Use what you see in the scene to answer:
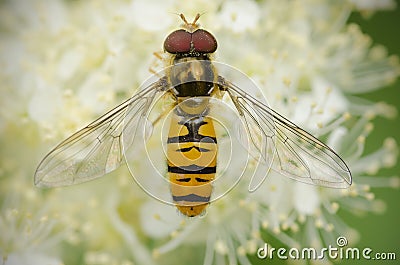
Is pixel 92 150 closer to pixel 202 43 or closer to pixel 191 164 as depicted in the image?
pixel 191 164

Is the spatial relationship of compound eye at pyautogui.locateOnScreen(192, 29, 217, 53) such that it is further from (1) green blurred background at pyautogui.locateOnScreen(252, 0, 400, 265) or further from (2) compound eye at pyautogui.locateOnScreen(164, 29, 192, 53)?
(1) green blurred background at pyautogui.locateOnScreen(252, 0, 400, 265)

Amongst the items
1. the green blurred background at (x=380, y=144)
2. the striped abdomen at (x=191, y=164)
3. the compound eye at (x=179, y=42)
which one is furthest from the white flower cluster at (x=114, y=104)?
the striped abdomen at (x=191, y=164)

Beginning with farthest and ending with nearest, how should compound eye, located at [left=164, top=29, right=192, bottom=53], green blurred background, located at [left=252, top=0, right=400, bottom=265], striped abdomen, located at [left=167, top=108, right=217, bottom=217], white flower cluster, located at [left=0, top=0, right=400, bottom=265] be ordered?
green blurred background, located at [left=252, top=0, right=400, bottom=265]
white flower cluster, located at [left=0, top=0, right=400, bottom=265]
compound eye, located at [left=164, top=29, right=192, bottom=53]
striped abdomen, located at [left=167, top=108, right=217, bottom=217]

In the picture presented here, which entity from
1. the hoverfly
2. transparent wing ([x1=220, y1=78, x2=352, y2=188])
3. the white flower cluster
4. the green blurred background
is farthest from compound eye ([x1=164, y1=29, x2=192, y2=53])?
the green blurred background

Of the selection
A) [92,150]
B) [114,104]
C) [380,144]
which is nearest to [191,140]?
[92,150]

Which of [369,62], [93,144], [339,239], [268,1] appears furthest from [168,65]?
[369,62]

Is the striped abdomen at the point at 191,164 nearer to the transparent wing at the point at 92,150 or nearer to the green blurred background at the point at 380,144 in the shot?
the transparent wing at the point at 92,150

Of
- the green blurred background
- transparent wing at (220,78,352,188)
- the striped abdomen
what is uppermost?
the green blurred background

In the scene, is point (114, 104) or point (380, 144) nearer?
point (114, 104)

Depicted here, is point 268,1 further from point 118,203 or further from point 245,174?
point 118,203
